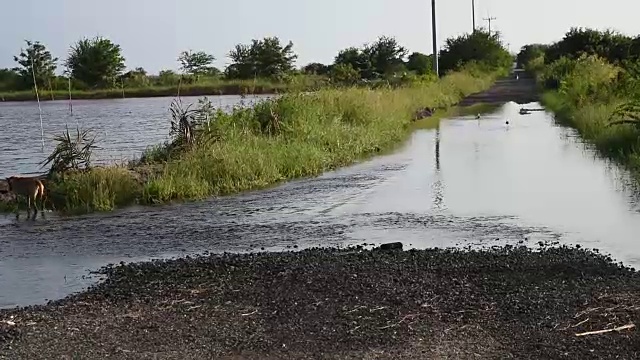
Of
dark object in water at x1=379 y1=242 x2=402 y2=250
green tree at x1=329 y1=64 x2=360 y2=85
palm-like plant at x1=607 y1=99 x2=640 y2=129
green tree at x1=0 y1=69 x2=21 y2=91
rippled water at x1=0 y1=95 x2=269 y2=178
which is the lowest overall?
dark object in water at x1=379 y1=242 x2=402 y2=250

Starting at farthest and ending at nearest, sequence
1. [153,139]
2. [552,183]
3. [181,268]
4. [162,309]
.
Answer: [153,139]
[552,183]
[181,268]
[162,309]

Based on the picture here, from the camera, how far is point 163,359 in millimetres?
5801

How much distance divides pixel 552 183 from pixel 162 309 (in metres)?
9.29

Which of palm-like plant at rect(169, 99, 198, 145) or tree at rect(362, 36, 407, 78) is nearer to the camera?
palm-like plant at rect(169, 99, 198, 145)

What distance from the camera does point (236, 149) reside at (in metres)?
16.3

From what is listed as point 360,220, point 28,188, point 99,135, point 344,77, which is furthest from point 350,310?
point 344,77

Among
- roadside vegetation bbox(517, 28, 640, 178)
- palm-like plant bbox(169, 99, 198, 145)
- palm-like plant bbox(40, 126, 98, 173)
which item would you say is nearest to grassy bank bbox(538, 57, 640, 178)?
roadside vegetation bbox(517, 28, 640, 178)

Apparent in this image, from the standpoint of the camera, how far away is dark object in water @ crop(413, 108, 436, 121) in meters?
32.2

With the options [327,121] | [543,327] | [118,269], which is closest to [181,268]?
[118,269]

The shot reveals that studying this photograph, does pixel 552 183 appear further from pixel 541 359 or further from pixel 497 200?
pixel 541 359

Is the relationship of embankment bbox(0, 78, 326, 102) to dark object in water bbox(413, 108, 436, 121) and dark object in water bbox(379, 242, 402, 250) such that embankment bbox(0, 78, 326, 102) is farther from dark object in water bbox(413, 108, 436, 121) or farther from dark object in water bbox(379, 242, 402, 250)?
dark object in water bbox(379, 242, 402, 250)

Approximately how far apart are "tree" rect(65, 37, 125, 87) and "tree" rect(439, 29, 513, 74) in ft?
96.8

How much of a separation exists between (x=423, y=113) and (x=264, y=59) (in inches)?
1487

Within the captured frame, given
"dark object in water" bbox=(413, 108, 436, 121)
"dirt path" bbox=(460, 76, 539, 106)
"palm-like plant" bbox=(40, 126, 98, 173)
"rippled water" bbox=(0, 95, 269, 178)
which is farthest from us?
"dirt path" bbox=(460, 76, 539, 106)
